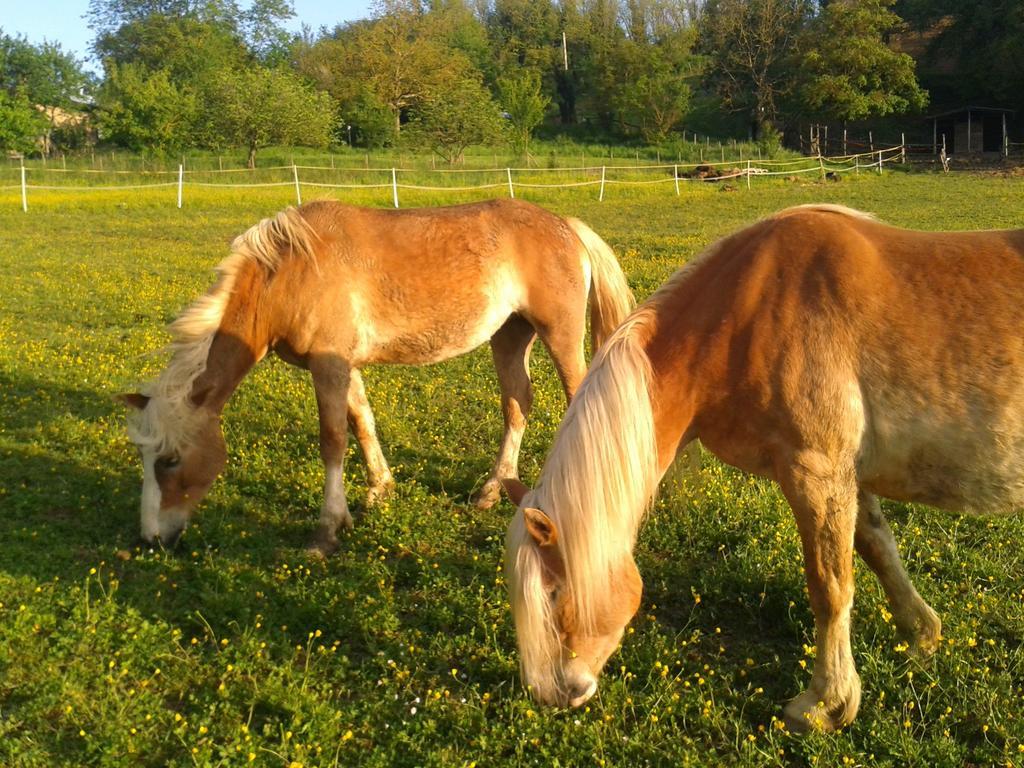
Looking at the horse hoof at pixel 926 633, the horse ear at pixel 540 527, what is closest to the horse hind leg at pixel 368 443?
the horse ear at pixel 540 527

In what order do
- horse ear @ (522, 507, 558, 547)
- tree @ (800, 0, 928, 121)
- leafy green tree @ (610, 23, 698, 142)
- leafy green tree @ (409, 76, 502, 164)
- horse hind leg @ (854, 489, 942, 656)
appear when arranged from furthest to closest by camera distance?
leafy green tree @ (610, 23, 698, 142) < tree @ (800, 0, 928, 121) < leafy green tree @ (409, 76, 502, 164) < horse hind leg @ (854, 489, 942, 656) < horse ear @ (522, 507, 558, 547)

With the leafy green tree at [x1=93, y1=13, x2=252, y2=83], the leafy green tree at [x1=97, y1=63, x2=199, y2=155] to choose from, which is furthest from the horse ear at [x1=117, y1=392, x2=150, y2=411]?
the leafy green tree at [x1=93, y1=13, x2=252, y2=83]

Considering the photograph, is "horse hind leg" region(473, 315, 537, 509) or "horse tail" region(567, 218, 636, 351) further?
"horse tail" region(567, 218, 636, 351)

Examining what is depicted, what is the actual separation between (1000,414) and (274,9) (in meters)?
84.5

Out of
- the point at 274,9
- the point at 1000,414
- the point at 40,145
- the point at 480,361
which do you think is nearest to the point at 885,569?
the point at 1000,414

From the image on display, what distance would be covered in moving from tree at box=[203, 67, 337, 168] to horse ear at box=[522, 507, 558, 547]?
132 feet

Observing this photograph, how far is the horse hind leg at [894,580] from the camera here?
146 inches

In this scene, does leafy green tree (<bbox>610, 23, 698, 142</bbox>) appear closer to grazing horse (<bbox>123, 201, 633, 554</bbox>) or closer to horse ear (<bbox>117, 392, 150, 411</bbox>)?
grazing horse (<bbox>123, 201, 633, 554</bbox>)

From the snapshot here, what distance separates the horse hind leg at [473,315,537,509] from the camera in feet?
19.5

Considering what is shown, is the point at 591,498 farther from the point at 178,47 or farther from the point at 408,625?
the point at 178,47

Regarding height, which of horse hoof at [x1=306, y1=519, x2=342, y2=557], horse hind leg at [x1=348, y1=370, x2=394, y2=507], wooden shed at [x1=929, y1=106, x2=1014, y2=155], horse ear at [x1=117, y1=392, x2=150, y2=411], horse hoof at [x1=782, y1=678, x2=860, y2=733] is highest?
wooden shed at [x1=929, y1=106, x2=1014, y2=155]

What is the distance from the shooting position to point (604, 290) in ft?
20.7

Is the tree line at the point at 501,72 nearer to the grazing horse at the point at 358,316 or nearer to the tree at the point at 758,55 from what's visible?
the tree at the point at 758,55

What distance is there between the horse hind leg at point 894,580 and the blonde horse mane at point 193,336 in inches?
146
